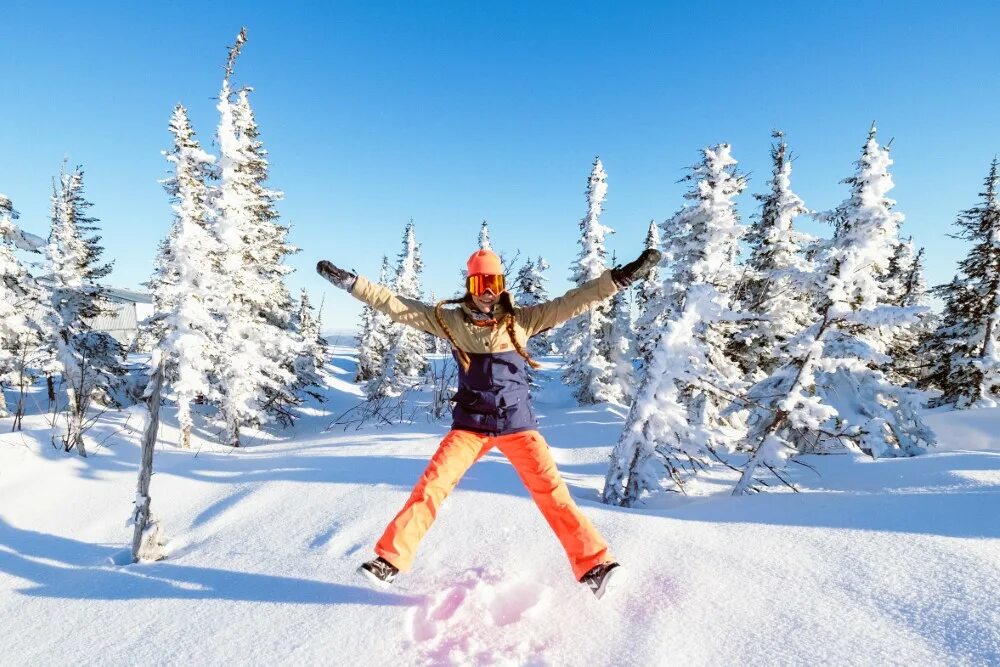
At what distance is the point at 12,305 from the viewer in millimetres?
18156

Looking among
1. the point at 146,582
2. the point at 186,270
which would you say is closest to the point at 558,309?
the point at 146,582

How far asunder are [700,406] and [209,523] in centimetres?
1387

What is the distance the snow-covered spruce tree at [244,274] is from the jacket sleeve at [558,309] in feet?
45.1

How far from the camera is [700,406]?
50.1ft

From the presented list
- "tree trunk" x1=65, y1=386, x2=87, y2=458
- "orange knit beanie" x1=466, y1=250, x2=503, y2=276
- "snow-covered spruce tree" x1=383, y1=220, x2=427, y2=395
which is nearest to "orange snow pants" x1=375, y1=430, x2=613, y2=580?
"orange knit beanie" x1=466, y1=250, x2=503, y2=276

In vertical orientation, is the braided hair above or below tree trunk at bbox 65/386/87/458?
above

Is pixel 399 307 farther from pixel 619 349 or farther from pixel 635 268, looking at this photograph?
pixel 619 349

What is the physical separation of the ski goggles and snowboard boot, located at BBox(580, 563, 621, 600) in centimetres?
203

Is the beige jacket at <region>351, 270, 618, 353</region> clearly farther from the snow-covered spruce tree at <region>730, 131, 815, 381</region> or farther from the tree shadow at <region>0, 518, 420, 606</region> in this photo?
the snow-covered spruce tree at <region>730, 131, 815, 381</region>

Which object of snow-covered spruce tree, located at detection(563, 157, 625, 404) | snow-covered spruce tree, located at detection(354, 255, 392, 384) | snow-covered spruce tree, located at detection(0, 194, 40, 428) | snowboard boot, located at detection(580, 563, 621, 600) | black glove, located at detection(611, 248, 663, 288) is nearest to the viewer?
snowboard boot, located at detection(580, 563, 621, 600)

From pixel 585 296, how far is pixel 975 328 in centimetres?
2207

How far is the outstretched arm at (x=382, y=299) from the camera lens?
362 cm

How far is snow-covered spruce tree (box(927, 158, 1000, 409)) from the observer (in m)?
16.8

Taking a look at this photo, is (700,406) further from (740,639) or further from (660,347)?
(740,639)
